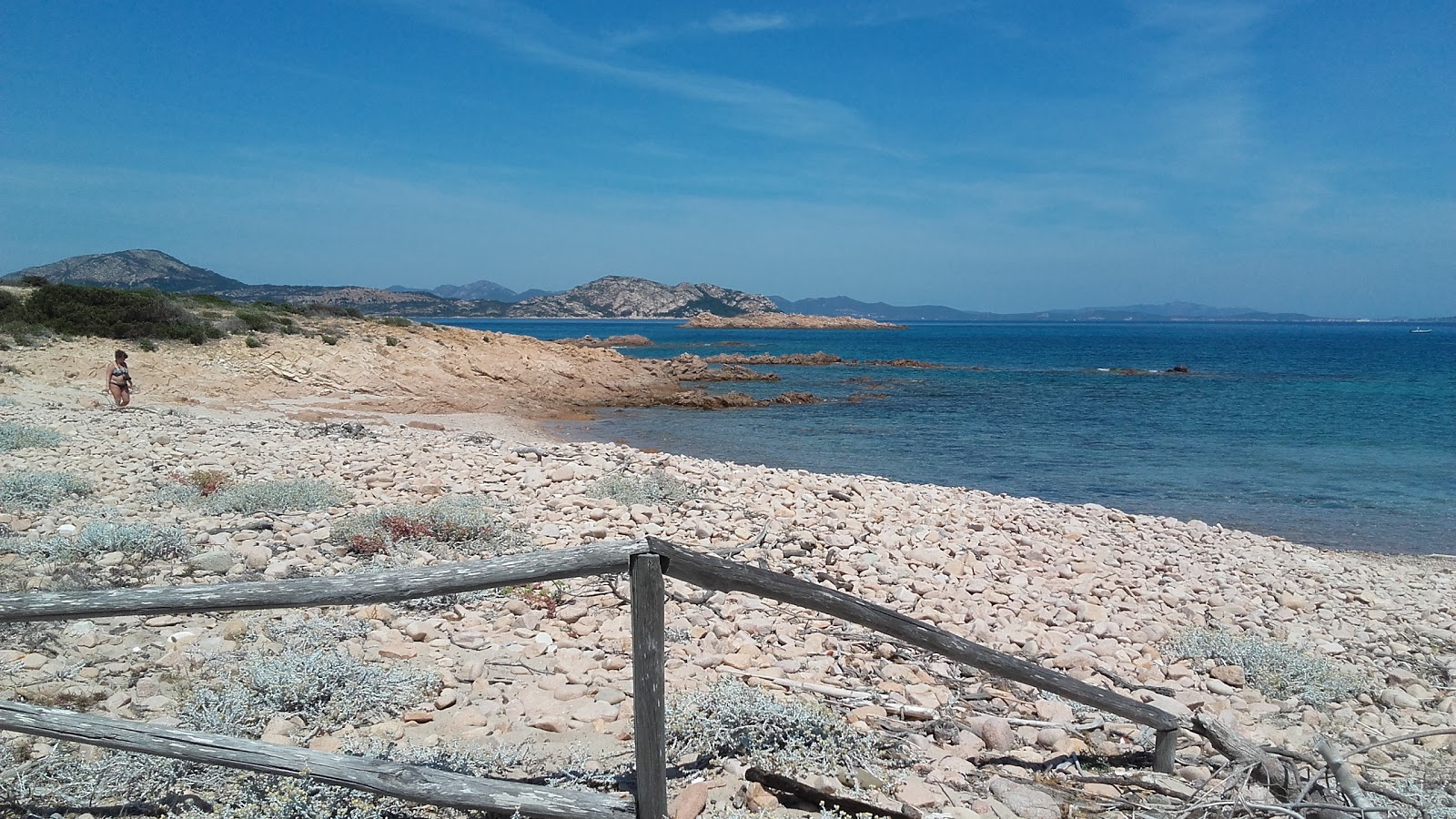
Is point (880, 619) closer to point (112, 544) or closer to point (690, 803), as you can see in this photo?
point (690, 803)

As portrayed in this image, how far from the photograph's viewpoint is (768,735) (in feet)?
13.4

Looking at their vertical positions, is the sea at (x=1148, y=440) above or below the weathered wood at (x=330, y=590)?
below

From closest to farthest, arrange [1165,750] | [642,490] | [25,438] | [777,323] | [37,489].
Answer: [1165,750], [37,489], [642,490], [25,438], [777,323]

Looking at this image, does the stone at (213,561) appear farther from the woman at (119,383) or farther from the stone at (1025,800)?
the woman at (119,383)

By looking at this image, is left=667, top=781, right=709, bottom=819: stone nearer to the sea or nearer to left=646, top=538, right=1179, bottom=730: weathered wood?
left=646, top=538, right=1179, bottom=730: weathered wood

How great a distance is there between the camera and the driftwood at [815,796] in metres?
3.56

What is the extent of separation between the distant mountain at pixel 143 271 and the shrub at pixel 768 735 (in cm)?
7985

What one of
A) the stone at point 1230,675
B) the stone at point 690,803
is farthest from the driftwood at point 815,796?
the stone at point 1230,675

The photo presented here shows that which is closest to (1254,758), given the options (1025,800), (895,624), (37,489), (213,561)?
(1025,800)

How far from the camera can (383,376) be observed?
88.9 ft

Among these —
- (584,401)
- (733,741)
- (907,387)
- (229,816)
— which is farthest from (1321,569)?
(907,387)

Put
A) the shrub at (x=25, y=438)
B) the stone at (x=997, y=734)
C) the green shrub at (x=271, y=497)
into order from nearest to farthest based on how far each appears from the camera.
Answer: the stone at (x=997, y=734)
the green shrub at (x=271, y=497)
the shrub at (x=25, y=438)

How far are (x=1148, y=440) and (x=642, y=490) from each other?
769 inches

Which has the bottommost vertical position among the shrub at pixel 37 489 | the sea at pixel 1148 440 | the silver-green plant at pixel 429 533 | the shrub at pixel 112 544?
the sea at pixel 1148 440
